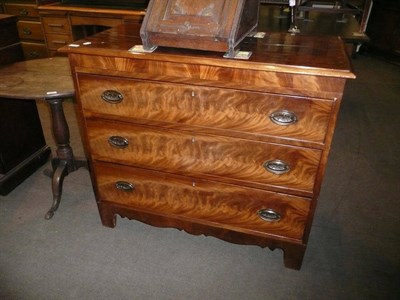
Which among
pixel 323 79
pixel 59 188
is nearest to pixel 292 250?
pixel 323 79

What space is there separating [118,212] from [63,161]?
0.63 metres

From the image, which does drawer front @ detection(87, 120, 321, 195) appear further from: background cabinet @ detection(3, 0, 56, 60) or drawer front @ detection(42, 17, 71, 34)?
background cabinet @ detection(3, 0, 56, 60)

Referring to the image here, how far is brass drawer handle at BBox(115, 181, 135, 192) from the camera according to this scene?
70.8 inches

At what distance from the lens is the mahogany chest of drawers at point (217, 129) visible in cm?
131

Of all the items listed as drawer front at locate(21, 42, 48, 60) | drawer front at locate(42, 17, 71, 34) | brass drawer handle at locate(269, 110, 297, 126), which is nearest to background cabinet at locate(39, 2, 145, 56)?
drawer front at locate(42, 17, 71, 34)

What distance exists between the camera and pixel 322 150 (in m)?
1.36

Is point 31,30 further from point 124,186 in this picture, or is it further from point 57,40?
point 124,186

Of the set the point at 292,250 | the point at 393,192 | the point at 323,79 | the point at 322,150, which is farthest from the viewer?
the point at 393,192

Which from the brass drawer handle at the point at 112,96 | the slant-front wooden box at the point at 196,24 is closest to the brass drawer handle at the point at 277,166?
the slant-front wooden box at the point at 196,24

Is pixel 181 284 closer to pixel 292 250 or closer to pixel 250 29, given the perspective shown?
pixel 292 250

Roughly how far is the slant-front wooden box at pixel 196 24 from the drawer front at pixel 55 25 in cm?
257

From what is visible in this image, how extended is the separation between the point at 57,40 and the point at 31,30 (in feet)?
1.40

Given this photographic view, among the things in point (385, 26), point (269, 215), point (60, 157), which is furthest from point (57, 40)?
point (385, 26)

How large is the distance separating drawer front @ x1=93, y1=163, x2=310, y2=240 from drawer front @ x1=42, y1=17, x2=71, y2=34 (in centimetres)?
244
